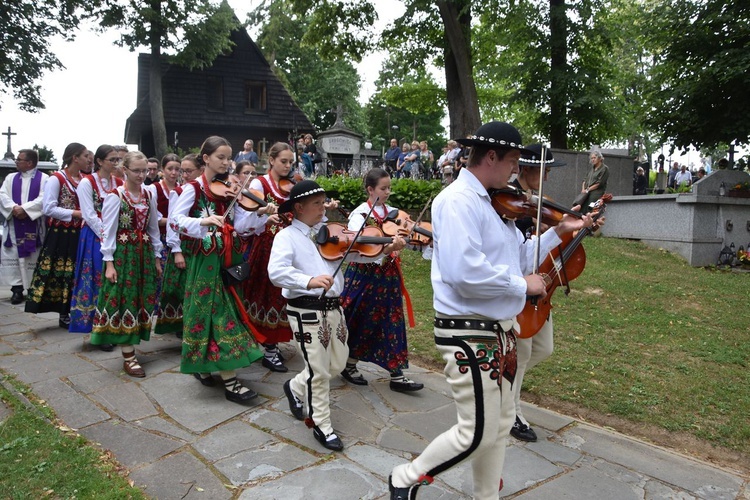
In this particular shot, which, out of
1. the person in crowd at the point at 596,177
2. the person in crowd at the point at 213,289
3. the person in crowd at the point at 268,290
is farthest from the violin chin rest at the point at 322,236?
the person in crowd at the point at 596,177

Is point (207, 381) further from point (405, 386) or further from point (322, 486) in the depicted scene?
point (322, 486)

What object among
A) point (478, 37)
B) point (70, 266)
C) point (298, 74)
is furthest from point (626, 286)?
point (298, 74)

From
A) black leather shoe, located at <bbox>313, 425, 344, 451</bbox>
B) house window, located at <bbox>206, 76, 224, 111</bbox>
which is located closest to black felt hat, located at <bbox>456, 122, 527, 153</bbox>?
black leather shoe, located at <bbox>313, 425, 344, 451</bbox>

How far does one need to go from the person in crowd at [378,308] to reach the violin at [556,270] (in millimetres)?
1407

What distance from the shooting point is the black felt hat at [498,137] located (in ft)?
8.59

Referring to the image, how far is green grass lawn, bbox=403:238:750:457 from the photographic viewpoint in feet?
15.3

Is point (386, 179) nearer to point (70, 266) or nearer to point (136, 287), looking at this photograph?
point (136, 287)

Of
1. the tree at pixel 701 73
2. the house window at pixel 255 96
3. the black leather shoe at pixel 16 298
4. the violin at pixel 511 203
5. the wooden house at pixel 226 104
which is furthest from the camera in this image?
the house window at pixel 255 96

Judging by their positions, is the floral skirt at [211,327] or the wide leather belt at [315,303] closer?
the wide leather belt at [315,303]

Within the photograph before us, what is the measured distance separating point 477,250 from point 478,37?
19.9 meters

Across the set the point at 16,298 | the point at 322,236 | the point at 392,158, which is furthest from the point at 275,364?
the point at 392,158

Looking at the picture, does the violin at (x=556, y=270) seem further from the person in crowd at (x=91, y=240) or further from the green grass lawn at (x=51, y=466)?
the person in crowd at (x=91, y=240)

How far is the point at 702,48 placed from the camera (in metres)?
13.8

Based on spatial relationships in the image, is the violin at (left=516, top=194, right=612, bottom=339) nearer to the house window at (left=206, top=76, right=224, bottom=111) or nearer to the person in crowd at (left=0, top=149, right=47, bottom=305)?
the person in crowd at (left=0, top=149, right=47, bottom=305)
